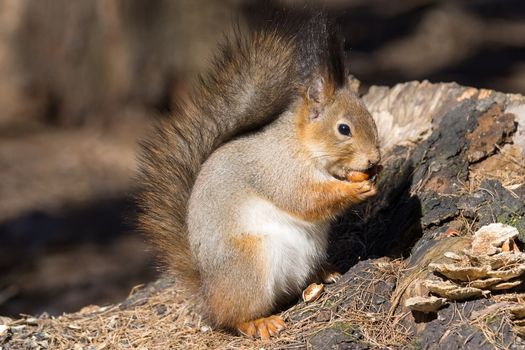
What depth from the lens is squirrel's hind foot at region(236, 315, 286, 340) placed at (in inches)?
126

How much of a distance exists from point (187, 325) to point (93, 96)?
457 cm

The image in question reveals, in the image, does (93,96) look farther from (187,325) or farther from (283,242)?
(283,242)

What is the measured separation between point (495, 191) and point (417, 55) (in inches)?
232

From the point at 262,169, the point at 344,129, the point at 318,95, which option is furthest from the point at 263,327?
the point at 318,95

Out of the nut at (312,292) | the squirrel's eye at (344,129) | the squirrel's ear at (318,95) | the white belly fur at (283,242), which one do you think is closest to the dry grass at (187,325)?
the nut at (312,292)

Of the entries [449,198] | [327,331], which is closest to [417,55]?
[449,198]

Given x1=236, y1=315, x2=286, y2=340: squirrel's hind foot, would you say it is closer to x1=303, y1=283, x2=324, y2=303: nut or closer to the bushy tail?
x1=303, y1=283, x2=324, y2=303: nut

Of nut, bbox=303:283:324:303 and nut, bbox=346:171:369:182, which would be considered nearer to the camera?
nut, bbox=346:171:369:182

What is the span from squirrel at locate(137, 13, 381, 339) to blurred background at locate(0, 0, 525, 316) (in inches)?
109

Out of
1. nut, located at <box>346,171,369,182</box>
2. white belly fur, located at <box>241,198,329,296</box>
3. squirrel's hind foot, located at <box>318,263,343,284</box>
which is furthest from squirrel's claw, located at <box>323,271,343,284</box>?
nut, located at <box>346,171,369,182</box>

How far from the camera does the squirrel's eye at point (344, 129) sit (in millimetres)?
3178

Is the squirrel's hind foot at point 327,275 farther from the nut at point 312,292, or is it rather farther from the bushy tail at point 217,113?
the bushy tail at point 217,113

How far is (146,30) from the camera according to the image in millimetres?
7551

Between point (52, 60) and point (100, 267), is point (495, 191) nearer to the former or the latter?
point (100, 267)
